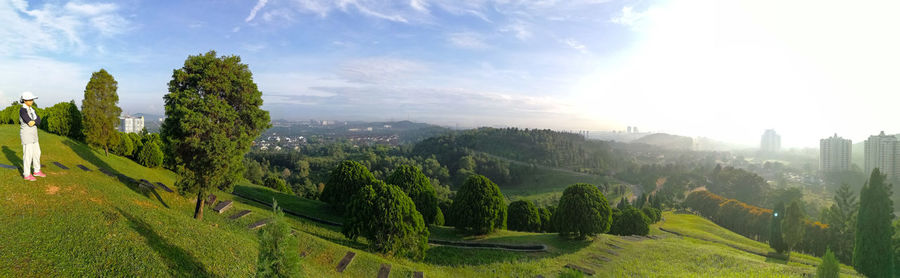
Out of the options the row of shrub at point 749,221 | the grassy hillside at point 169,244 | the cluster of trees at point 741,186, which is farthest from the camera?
the cluster of trees at point 741,186

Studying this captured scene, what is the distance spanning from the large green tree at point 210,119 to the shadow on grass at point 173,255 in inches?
169

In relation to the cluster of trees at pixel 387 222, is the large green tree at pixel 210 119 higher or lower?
higher

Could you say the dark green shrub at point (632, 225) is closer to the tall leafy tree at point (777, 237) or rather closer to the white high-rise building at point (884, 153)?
the tall leafy tree at point (777, 237)

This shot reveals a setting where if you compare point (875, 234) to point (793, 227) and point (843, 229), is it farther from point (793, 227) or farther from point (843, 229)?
point (843, 229)

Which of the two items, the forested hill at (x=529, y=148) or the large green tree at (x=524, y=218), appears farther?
the forested hill at (x=529, y=148)

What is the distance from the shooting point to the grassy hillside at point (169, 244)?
29.1 ft

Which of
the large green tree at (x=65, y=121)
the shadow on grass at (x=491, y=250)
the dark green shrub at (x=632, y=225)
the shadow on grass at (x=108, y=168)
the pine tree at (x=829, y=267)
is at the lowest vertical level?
the dark green shrub at (x=632, y=225)

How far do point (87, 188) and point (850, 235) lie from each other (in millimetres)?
65598

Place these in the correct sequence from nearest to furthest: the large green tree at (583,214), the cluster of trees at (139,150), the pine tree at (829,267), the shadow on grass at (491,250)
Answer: the pine tree at (829,267) < the shadow on grass at (491,250) < the large green tree at (583,214) < the cluster of trees at (139,150)

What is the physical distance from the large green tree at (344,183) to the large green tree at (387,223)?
853 centimetres

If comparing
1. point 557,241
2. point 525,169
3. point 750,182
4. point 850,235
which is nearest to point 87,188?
point 557,241

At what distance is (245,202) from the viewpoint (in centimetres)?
2314

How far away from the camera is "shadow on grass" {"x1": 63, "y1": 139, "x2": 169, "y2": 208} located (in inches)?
697

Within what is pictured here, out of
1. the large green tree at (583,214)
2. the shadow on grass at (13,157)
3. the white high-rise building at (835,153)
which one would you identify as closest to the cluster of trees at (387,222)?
the large green tree at (583,214)
